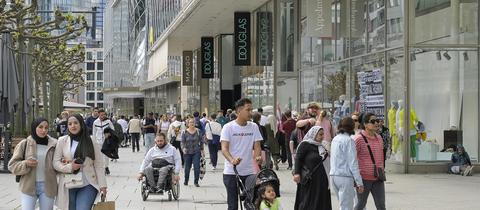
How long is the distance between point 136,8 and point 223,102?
60.6 meters

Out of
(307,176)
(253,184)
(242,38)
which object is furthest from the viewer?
(242,38)

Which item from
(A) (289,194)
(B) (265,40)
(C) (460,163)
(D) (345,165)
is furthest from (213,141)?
(D) (345,165)

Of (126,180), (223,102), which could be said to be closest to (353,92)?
(126,180)

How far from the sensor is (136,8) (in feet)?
338

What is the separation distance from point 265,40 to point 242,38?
1367 mm

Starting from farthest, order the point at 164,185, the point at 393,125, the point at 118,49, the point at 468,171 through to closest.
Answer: the point at 118,49
the point at 393,125
the point at 468,171
the point at 164,185

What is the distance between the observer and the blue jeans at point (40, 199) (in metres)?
8.73

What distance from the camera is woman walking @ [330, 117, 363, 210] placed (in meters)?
9.61

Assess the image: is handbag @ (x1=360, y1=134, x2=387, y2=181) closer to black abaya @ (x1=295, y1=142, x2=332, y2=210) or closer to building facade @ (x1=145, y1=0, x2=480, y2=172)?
black abaya @ (x1=295, y1=142, x2=332, y2=210)

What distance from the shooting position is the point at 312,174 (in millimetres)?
9578

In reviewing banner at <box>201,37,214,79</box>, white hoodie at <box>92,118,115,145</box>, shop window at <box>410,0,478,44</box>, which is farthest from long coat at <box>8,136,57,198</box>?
banner at <box>201,37,214,79</box>

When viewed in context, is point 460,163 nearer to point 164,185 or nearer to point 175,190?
point 175,190

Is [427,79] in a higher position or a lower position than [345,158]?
higher

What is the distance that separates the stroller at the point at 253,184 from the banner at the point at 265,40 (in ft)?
79.1
